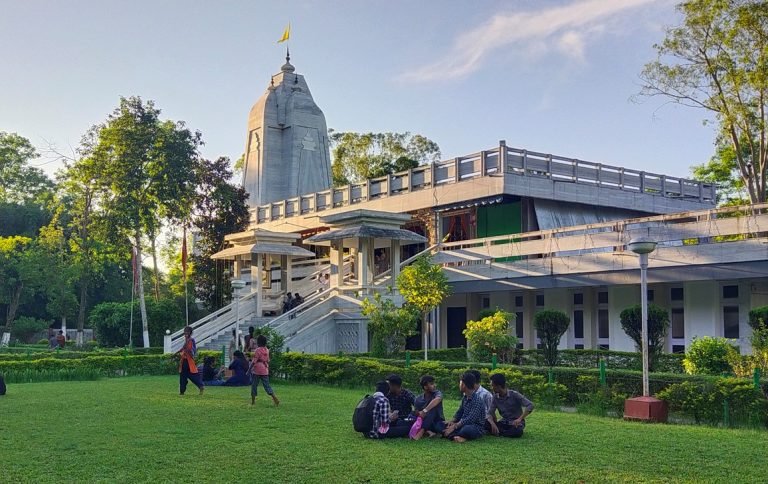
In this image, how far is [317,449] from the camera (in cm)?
952

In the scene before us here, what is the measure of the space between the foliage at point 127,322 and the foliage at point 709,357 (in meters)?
23.4

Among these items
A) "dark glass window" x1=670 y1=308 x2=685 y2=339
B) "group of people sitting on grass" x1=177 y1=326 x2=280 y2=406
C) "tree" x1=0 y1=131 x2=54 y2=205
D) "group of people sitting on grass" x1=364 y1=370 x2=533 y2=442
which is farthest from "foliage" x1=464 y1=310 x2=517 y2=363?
"tree" x1=0 y1=131 x2=54 y2=205

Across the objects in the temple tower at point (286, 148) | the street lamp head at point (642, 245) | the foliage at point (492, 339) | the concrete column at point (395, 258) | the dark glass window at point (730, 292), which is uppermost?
the temple tower at point (286, 148)

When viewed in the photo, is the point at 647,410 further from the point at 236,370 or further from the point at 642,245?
the point at 236,370

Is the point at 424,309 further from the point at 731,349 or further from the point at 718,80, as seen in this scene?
the point at 718,80

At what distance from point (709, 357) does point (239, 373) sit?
34.4ft

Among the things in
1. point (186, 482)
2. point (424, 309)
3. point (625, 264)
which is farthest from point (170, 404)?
point (625, 264)

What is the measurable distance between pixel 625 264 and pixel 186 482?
1834 cm

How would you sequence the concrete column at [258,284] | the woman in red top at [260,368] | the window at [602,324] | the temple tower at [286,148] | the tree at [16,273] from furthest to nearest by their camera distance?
the temple tower at [286,148] → the tree at [16,273] → the concrete column at [258,284] → the window at [602,324] → the woman in red top at [260,368]

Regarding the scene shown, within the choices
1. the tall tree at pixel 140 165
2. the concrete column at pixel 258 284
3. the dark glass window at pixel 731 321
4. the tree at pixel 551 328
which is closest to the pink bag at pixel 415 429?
the tree at pixel 551 328

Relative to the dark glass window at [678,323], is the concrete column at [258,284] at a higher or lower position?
higher

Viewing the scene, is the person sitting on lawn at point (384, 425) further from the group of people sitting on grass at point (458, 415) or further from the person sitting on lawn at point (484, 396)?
the person sitting on lawn at point (484, 396)

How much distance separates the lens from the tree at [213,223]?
121 ft

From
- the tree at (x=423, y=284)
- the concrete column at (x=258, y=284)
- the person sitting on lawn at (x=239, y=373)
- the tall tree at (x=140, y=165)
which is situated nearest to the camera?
the person sitting on lawn at (x=239, y=373)
